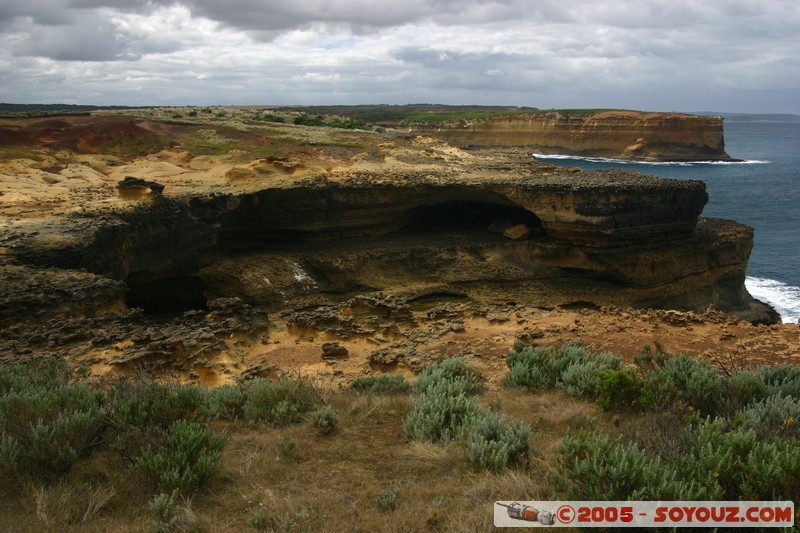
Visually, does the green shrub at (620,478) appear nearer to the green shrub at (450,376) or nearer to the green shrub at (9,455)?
the green shrub at (450,376)

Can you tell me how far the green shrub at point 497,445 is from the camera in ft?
16.2

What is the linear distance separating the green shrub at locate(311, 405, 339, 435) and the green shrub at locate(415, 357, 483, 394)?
1.36m

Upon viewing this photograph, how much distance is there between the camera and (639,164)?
214ft

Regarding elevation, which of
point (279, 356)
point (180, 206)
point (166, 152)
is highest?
point (166, 152)

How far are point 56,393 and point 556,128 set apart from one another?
7460 centimetres

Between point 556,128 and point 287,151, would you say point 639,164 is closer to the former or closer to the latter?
point 556,128

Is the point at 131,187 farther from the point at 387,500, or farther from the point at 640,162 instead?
the point at 640,162

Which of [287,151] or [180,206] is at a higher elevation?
[287,151]

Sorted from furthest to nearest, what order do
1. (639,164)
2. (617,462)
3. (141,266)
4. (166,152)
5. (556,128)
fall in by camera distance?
(556,128)
(639,164)
(166,152)
(141,266)
(617,462)

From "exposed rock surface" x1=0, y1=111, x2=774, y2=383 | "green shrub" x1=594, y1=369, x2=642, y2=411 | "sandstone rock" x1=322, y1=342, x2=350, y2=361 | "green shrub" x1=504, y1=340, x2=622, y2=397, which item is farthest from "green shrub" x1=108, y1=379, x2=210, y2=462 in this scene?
A: "exposed rock surface" x1=0, y1=111, x2=774, y2=383

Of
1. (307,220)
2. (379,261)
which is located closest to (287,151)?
(307,220)

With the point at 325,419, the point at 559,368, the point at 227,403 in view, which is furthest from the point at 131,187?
the point at 559,368

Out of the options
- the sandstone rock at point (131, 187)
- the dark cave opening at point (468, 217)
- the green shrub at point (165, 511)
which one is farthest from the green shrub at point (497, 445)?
the dark cave opening at point (468, 217)

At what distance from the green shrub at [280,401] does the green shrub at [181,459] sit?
48.3 inches
